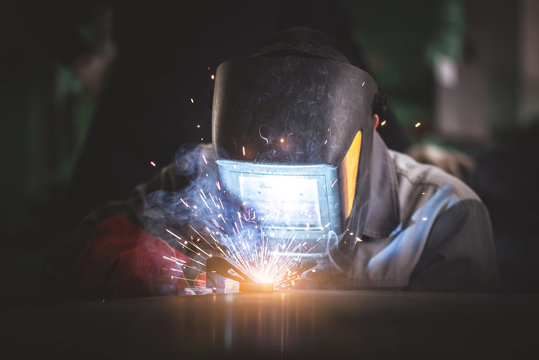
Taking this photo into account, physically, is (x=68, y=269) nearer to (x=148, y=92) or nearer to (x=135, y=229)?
(x=135, y=229)

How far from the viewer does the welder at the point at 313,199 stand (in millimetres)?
1056

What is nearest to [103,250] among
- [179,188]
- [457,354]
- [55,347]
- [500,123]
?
[179,188]

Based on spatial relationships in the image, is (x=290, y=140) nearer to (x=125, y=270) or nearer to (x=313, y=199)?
(x=313, y=199)

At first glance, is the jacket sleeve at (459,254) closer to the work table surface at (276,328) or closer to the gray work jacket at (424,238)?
the gray work jacket at (424,238)

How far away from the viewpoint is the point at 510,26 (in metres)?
7.37

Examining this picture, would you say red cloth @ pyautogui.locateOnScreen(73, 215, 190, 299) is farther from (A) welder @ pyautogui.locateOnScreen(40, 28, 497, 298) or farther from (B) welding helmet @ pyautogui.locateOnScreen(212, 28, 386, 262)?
(B) welding helmet @ pyautogui.locateOnScreen(212, 28, 386, 262)

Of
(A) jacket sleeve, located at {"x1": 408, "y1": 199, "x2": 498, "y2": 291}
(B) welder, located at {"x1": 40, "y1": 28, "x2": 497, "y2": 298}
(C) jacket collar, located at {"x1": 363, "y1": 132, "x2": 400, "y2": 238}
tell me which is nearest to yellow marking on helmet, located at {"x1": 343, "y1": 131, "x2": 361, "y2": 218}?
(B) welder, located at {"x1": 40, "y1": 28, "x2": 497, "y2": 298}

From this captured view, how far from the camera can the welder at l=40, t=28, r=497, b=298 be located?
1.06m

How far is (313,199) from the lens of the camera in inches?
42.2

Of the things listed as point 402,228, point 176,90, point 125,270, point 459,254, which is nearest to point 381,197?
point 402,228

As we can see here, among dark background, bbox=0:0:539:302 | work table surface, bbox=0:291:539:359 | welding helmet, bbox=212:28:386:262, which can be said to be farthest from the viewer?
dark background, bbox=0:0:539:302

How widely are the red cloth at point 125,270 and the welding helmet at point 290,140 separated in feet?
0.91

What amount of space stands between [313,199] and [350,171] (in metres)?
0.18

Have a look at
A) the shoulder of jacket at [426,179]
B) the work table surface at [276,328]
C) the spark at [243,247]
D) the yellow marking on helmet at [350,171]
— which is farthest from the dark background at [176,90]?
the shoulder of jacket at [426,179]
